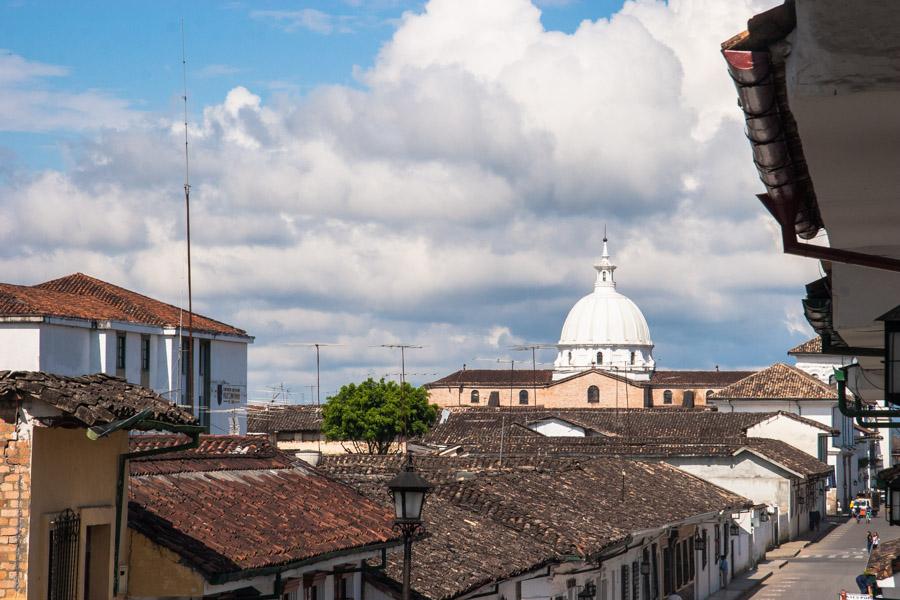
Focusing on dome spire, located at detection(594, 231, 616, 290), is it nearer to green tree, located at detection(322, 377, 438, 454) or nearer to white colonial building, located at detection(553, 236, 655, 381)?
white colonial building, located at detection(553, 236, 655, 381)

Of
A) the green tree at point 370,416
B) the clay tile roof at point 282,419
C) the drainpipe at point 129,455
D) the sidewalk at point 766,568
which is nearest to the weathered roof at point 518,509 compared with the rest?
the sidewalk at point 766,568

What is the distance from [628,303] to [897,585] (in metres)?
122

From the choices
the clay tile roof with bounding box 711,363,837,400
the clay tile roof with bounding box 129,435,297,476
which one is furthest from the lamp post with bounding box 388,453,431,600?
the clay tile roof with bounding box 711,363,837,400

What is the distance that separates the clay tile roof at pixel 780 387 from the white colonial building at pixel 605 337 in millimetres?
54278

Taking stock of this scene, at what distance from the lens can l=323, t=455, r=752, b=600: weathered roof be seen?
Result: 17.4m

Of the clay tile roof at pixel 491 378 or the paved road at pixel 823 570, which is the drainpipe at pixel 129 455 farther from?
the clay tile roof at pixel 491 378

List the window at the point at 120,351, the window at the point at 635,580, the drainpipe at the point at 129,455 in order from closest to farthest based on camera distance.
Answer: the drainpipe at the point at 129,455, the window at the point at 635,580, the window at the point at 120,351

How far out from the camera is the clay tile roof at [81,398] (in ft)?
27.3

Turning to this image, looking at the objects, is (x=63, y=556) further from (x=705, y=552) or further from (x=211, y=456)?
(x=705, y=552)

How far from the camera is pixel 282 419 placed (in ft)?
274

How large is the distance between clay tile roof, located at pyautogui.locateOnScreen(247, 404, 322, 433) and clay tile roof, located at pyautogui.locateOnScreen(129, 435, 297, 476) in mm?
64594

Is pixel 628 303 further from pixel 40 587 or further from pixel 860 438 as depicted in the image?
pixel 40 587

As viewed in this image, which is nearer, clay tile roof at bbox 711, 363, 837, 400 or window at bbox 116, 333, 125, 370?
window at bbox 116, 333, 125, 370

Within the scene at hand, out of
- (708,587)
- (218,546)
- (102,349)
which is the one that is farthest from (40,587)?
(102,349)
